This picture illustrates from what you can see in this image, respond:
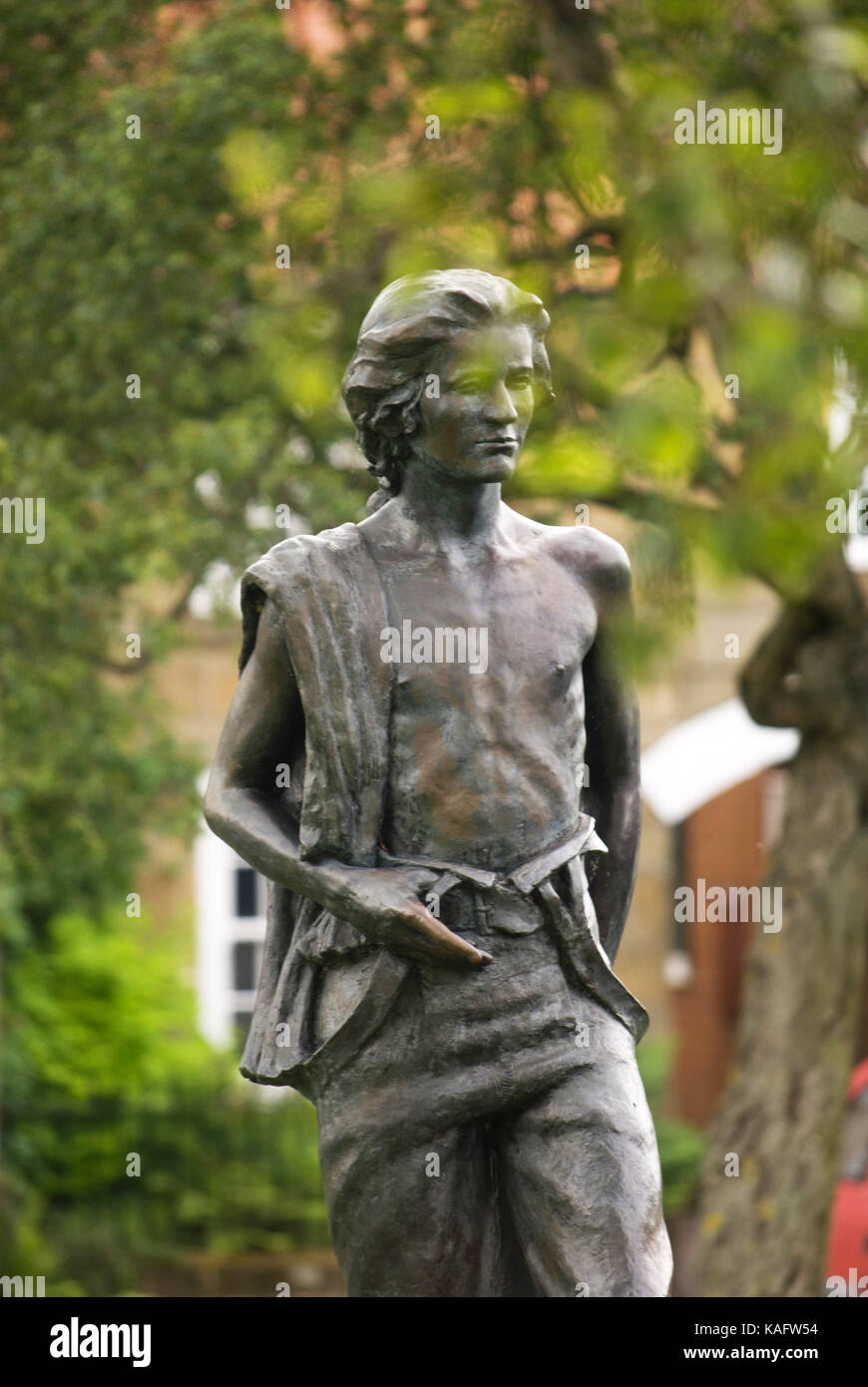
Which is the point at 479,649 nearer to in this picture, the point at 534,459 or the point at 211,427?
the point at 534,459

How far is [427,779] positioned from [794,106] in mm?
1771

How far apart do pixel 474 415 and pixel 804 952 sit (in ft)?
22.2

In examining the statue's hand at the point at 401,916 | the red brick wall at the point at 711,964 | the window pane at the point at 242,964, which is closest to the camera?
the statue's hand at the point at 401,916

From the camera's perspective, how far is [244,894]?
19.7 meters

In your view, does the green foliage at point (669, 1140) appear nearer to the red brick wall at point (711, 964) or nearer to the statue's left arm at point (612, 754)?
the red brick wall at point (711, 964)

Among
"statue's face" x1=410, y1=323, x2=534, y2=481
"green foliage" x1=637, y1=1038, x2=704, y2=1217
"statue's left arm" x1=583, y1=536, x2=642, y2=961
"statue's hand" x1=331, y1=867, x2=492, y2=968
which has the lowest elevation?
"green foliage" x1=637, y1=1038, x2=704, y2=1217

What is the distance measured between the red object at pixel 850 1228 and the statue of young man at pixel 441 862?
6212 millimetres

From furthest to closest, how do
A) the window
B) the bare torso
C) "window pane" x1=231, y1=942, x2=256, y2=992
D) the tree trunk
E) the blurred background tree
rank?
"window pane" x1=231, y1=942, x2=256, y2=992, the window, the tree trunk, the blurred background tree, the bare torso

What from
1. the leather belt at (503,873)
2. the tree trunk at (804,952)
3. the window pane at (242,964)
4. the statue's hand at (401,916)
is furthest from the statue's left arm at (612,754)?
the window pane at (242,964)

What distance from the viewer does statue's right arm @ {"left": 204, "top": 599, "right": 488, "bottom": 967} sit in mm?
4434

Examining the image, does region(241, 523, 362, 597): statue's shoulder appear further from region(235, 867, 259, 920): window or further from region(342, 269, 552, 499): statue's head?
region(235, 867, 259, 920): window

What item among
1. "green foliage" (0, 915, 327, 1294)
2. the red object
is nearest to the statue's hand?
the red object

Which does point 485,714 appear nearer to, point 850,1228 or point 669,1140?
point 850,1228

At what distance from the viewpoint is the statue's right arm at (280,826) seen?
4.43m
